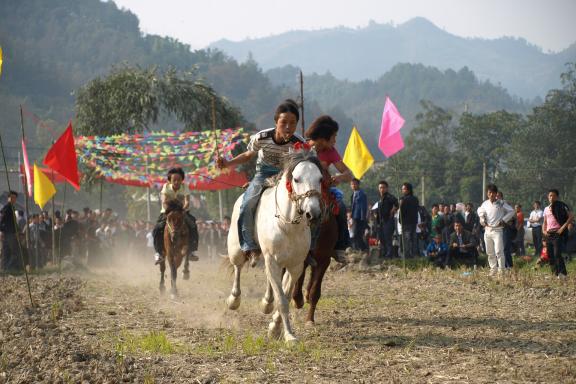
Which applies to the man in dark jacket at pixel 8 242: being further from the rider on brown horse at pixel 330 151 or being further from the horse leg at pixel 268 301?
the horse leg at pixel 268 301

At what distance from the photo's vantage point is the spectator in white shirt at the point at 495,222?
58.8 ft

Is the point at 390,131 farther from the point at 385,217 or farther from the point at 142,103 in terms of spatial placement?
the point at 142,103

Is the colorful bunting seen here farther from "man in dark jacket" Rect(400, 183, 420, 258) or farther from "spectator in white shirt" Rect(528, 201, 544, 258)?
"spectator in white shirt" Rect(528, 201, 544, 258)

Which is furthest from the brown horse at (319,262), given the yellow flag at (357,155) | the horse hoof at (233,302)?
the yellow flag at (357,155)

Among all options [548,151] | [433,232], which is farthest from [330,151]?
[548,151]

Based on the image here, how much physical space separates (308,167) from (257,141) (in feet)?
5.65

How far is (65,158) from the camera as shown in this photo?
20688 mm

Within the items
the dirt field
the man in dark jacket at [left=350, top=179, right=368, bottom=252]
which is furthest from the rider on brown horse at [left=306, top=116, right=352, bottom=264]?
the man in dark jacket at [left=350, top=179, right=368, bottom=252]

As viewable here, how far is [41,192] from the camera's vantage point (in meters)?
22.8

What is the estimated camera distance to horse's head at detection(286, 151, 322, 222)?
8.43 meters

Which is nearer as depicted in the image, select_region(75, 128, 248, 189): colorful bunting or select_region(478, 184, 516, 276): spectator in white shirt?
select_region(478, 184, 516, 276): spectator in white shirt

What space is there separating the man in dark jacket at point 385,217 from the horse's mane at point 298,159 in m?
13.3

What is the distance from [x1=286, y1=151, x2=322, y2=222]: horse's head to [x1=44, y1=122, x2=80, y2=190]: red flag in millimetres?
12553

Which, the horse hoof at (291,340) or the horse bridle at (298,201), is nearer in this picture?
the horse bridle at (298,201)
